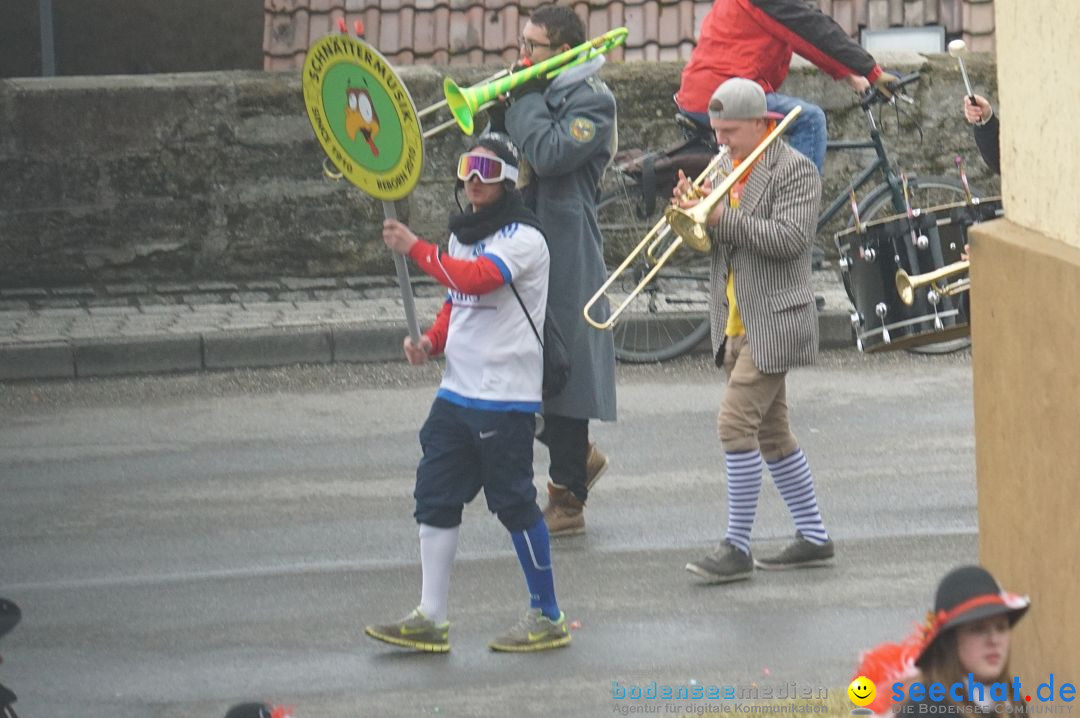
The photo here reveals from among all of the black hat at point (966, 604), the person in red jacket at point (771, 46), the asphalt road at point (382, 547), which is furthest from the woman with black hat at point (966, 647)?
the person in red jacket at point (771, 46)

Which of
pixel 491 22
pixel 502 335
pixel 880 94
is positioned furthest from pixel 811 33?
pixel 491 22

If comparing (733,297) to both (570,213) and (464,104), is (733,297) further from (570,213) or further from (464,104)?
(464,104)

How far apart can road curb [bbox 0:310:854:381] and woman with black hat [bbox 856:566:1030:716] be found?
Result: 720cm

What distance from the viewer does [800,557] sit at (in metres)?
6.96

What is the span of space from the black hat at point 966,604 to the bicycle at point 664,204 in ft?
20.5

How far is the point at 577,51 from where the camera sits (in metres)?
7.46

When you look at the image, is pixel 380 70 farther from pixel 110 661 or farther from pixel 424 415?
pixel 424 415

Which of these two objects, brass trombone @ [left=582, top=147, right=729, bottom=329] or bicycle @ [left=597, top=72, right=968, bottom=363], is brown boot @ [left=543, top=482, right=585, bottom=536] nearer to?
brass trombone @ [left=582, top=147, right=729, bottom=329]

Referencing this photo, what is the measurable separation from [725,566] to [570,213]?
1511 mm

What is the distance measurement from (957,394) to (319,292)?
409cm

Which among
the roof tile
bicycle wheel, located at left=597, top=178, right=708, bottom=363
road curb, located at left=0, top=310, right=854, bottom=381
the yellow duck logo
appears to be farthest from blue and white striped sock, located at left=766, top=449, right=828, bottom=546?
the roof tile

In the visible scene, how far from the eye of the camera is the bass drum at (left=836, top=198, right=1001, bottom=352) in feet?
21.6

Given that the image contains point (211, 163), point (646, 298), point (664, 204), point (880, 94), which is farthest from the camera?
point (211, 163)

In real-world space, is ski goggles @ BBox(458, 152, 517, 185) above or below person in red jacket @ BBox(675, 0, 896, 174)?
below
